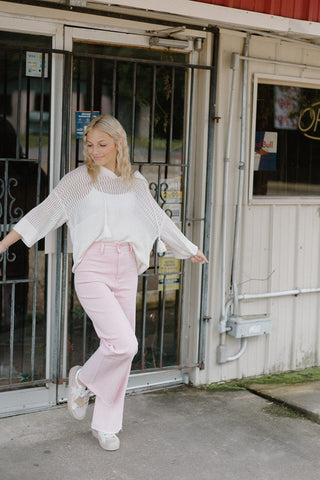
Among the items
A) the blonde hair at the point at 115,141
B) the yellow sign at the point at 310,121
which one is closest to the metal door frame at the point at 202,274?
the blonde hair at the point at 115,141

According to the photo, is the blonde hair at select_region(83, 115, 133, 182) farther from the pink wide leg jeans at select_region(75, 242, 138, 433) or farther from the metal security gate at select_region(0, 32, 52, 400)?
the metal security gate at select_region(0, 32, 52, 400)

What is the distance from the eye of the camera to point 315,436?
16.0ft

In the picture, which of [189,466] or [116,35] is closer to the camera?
[189,466]

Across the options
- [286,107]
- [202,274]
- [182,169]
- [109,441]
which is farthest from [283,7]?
[109,441]

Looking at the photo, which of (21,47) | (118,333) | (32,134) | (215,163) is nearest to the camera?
(118,333)

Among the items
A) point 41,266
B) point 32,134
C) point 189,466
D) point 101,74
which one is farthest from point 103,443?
point 101,74

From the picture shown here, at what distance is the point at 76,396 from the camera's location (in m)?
4.59

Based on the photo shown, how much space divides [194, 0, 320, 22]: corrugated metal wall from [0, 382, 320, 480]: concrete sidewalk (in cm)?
282

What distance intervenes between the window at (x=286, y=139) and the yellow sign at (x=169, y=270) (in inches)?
36.1

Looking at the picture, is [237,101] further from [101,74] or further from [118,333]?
[118,333]

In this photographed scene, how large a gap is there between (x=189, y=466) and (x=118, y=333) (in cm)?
89

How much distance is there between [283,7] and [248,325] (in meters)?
2.41

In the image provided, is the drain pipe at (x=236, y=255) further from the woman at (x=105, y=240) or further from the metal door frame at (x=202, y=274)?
the woman at (x=105, y=240)

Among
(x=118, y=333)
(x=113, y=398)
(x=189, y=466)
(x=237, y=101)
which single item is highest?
(x=237, y=101)
